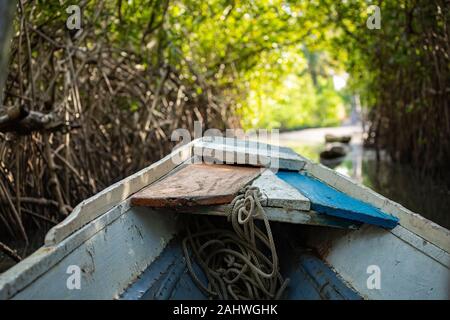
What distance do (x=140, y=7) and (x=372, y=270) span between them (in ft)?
14.9

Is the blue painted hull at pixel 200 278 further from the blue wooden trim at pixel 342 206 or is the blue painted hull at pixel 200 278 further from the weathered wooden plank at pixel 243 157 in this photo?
the weathered wooden plank at pixel 243 157

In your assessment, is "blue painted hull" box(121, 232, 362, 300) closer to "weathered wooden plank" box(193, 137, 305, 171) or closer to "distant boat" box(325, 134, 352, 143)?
"weathered wooden plank" box(193, 137, 305, 171)

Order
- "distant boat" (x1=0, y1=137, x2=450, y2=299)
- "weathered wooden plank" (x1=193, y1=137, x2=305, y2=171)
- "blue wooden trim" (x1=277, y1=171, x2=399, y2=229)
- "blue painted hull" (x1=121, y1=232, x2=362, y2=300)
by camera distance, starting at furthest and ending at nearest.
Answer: "weathered wooden plank" (x1=193, y1=137, x2=305, y2=171) < "blue wooden trim" (x1=277, y1=171, x2=399, y2=229) < "blue painted hull" (x1=121, y1=232, x2=362, y2=300) < "distant boat" (x1=0, y1=137, x2=450, y2=299)

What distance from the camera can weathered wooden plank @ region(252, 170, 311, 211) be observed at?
2.16m

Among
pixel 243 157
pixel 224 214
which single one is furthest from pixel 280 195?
pixel 243 157

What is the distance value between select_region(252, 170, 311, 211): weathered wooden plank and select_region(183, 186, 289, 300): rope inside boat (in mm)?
71

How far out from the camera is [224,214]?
2227 millimetres

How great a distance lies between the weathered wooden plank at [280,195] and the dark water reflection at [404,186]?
9.64ft

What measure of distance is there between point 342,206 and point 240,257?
0.55m

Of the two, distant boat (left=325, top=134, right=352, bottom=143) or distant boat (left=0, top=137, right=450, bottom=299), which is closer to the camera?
distant boat (left=0, top=137, right=450, bottom=299)

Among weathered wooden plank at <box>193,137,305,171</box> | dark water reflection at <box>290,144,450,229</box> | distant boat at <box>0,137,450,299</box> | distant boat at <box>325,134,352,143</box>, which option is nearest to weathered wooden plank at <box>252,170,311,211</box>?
distant boat at <box>0,137,450,299</box>

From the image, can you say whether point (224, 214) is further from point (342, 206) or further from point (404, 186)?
point (404, 186)
